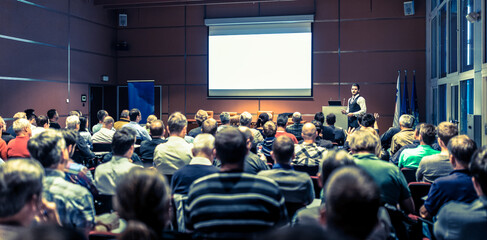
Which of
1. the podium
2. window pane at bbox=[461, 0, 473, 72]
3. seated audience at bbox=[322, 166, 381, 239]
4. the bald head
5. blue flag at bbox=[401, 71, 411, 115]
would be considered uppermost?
window pane at bbox=[461, 0, 473, 72]

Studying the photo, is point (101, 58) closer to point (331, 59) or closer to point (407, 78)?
point (331, 59)

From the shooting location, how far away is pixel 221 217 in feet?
6.30

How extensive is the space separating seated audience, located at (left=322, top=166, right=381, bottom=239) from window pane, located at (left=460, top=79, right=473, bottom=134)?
5.78 metres

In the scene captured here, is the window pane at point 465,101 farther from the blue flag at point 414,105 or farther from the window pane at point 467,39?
the blue flag at point 414,105

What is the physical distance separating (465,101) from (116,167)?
230 inches

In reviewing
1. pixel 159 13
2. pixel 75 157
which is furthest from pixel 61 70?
pixel 75 157

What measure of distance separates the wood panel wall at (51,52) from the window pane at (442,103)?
8512mm

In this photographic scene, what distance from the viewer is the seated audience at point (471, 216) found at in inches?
73.1

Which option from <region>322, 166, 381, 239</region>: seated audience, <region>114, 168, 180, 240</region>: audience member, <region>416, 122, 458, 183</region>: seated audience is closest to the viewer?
<region>322, 166, 381, 239</region>: seated audience

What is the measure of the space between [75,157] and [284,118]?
9.25 ft

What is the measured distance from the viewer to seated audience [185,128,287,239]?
6.28 ft

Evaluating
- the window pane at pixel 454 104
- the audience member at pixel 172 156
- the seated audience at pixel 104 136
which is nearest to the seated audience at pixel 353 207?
the audience member at pixel 172 156

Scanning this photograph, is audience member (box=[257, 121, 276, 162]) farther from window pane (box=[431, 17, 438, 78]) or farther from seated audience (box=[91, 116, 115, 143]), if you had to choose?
window pane (box=[431, 17, 438, 78])

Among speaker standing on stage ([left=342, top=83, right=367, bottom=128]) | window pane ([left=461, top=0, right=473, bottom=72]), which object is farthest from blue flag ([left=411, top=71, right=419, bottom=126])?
window pane ([left=461, top=0, right=473, bottom=72])
